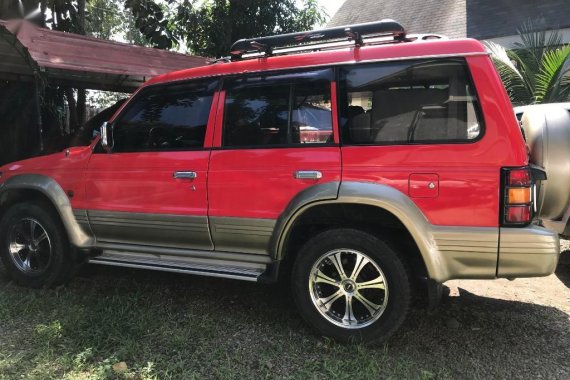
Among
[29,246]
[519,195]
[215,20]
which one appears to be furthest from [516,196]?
[215,20]

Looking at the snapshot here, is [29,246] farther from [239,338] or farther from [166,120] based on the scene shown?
[239,338]

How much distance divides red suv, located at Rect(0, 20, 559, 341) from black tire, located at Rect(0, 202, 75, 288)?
19mm

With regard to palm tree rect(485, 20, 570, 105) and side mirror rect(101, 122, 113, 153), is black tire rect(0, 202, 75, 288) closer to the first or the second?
side mirror rect(101, 122, 113, 153)

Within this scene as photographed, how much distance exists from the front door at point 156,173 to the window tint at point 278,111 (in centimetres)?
23

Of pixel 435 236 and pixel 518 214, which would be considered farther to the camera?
pixel 435 236

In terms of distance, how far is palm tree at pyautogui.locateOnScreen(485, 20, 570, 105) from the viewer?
7.29 m

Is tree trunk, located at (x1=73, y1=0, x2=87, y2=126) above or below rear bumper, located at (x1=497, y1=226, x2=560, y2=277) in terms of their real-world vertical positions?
above

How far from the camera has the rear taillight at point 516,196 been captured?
2842 mm

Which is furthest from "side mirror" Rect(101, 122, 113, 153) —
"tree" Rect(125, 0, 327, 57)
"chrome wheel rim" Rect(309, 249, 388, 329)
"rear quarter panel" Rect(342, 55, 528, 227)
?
"tree" Rect(125, 0, 327, 57)

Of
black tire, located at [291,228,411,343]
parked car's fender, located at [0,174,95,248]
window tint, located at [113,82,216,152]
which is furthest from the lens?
parked car's fender, located at [0,174,95,248]

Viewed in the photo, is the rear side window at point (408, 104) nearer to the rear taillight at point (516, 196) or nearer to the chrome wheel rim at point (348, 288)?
the rear taillight at point (516, 196)

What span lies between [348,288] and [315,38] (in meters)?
1.81

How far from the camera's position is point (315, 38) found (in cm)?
352

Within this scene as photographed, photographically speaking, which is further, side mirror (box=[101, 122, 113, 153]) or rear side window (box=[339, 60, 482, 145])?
side mirror (box=[101, 122, 113, 153])
